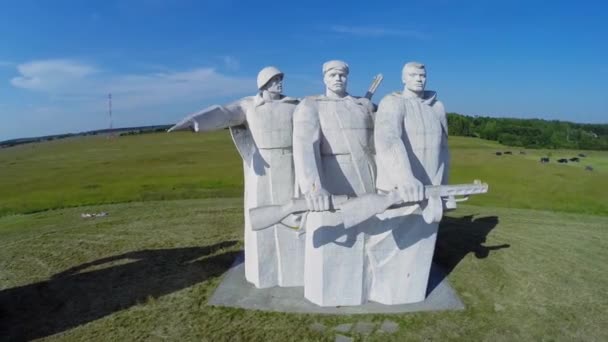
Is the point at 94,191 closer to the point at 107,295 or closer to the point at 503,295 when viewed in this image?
the point at 107,295

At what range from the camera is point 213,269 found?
9.37 meters

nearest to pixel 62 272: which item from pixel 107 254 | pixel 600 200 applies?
pixel 107 254

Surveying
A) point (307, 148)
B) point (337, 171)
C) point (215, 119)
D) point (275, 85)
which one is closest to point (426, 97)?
point (337, 171)

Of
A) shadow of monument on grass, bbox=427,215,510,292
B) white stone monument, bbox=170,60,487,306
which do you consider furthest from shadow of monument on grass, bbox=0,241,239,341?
shadow of monument on grass, bbox=427,215,510,292

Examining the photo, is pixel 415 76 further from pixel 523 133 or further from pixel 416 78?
pixel 523 133

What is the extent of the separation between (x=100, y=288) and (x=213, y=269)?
2290mm

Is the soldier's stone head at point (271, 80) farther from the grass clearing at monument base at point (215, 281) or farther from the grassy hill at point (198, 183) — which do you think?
the grassy hill at point (198, 183)

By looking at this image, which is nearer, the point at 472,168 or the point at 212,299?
the point at 212,299

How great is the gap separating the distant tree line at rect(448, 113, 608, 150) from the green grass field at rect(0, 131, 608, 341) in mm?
35252

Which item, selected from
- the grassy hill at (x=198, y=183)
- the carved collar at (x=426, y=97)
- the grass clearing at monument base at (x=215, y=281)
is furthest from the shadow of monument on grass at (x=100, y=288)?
the grassy hill at (x=198, y=183)

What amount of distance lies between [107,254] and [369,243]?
270 inches

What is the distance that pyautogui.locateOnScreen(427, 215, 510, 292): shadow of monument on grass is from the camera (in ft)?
31.8

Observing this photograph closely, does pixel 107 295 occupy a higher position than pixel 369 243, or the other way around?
pixel 369 243

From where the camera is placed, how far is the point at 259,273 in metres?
8.09
